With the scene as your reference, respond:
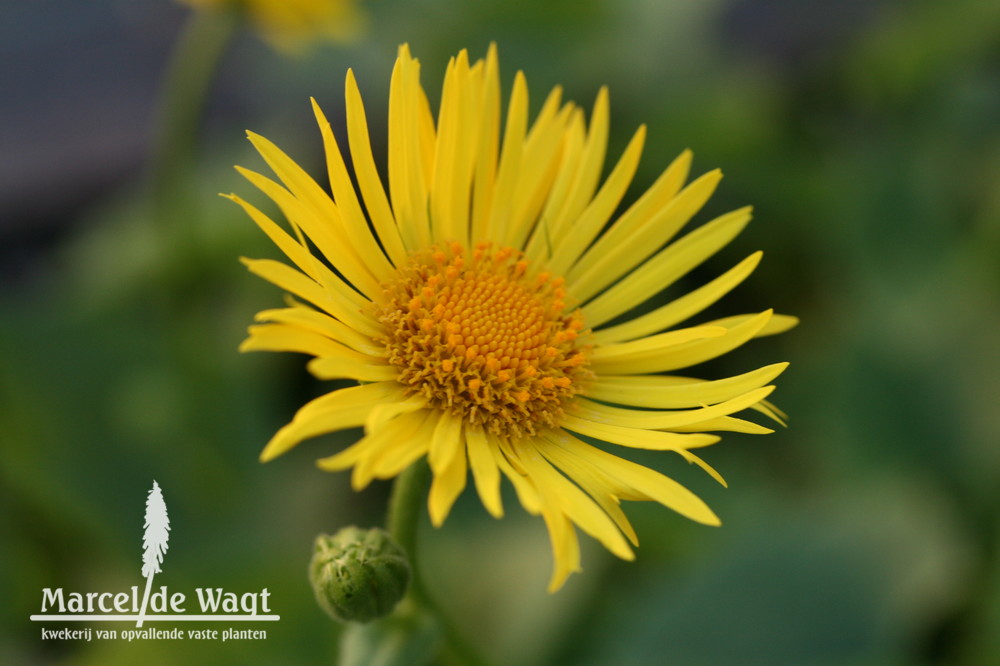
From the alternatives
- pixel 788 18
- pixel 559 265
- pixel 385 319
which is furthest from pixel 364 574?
pixel 788 18

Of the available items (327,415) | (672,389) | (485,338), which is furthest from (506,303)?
(327,415)

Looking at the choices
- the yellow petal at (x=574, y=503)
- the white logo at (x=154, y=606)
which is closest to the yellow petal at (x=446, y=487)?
the yellow petal at (x=574, y=503)

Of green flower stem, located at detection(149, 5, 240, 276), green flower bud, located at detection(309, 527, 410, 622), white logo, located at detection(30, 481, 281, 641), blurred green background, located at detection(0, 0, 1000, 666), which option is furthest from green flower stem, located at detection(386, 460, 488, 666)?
green flower stem, located at detection(149, 5, 240, 276)

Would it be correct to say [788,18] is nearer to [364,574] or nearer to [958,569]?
[958,569]

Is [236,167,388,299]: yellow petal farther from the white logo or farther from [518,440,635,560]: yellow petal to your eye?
the white logo

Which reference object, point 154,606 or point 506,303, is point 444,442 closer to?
point 506,303

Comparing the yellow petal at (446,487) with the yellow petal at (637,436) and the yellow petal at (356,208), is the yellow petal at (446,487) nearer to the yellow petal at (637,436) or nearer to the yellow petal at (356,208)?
the yellow petal at (637,436)
